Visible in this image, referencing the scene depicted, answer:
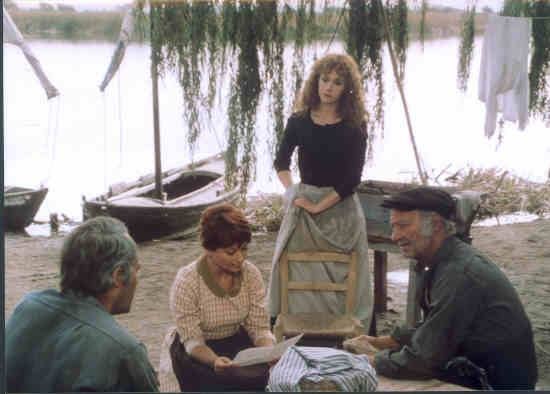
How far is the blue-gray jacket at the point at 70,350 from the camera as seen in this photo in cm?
188

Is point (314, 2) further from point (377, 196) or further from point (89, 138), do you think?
point (89, 138)

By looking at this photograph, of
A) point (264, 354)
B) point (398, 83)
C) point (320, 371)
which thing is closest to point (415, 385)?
point (320, 371)

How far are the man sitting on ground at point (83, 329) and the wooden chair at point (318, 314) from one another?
154 centimetres

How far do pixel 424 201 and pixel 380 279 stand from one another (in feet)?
7.94

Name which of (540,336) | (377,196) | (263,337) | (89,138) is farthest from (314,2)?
(540,336)

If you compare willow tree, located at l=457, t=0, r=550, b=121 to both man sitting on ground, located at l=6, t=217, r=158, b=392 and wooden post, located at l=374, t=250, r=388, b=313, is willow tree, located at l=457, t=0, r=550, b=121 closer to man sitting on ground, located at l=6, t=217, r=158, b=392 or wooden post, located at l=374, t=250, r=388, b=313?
wooden post, located at l=374, t=250, r=388, b=313

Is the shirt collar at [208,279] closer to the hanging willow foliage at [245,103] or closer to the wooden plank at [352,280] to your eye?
the wooden plank at [352,280]

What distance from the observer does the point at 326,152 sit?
3.64 metres

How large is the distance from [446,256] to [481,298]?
174 millimetres

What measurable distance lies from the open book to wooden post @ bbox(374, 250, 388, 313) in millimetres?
2413

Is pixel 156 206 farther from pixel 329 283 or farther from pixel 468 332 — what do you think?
pixel 468 332

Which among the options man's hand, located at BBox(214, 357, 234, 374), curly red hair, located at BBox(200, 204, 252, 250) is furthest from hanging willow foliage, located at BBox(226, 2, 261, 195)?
man's hand, located at BBox(214, 357, 234, 374)

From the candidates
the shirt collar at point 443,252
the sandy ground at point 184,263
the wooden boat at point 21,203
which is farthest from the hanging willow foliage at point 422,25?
the wooden boat at point 21,203

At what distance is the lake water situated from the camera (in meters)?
3.66
